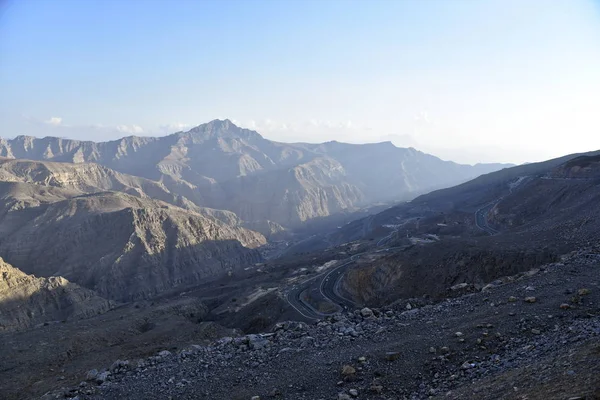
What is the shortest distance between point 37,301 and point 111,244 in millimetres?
37185

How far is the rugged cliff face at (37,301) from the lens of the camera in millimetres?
64688

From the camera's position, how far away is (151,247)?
107 meters

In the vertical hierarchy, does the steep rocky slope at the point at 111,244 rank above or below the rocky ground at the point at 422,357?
above

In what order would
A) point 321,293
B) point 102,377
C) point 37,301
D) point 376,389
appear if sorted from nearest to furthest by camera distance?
point 376,389, point 102,377, point 321,293, point 37,301

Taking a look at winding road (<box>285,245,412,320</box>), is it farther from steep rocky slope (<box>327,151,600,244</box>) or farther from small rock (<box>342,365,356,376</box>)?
small rock (<box>342,365,356,376</box>)

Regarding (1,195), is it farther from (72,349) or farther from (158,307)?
(72,349)

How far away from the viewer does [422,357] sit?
1423 cm

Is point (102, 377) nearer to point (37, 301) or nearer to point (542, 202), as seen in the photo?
point (37, 301)

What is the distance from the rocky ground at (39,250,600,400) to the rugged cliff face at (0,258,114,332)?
59.5 meters

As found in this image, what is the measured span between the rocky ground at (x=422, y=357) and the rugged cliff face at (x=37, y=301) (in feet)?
195

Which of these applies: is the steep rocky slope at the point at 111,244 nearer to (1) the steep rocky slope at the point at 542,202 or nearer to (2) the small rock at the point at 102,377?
(1) the steep rocky slope at the point at 542,202

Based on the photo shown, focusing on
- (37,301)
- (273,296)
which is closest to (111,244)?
(37,301)

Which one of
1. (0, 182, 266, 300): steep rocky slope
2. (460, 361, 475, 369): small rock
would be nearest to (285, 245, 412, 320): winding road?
(460, 361, 475, 369): small rock

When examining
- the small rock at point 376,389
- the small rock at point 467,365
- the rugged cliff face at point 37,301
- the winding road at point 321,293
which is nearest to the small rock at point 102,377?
the small rock at point 376,389
